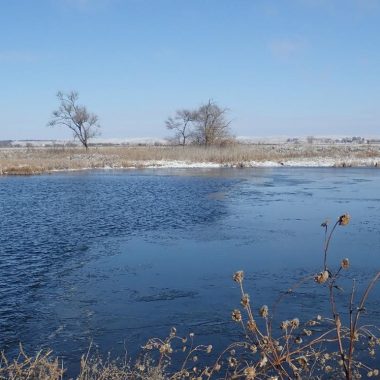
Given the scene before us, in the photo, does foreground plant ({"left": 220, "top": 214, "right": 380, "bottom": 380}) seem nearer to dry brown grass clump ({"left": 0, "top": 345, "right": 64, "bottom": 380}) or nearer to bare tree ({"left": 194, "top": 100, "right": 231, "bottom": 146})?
dry brown grass clump ({"left": 0, "top": 345, "right": 64, "bottom": 380})

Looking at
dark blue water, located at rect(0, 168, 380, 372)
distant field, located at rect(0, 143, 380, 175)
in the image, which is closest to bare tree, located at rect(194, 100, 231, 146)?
distant field, located at rect(0, 143, 380, 175)

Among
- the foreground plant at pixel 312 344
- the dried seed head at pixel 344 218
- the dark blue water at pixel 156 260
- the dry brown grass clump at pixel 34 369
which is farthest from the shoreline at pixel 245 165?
the dried seed head at pixel 344 218

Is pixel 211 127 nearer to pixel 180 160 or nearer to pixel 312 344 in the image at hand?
pixel 180 160

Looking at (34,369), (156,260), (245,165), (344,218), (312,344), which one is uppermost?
(344,218)

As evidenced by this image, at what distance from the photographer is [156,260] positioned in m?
10.1

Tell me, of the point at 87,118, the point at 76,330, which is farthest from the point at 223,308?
the point at 87,118

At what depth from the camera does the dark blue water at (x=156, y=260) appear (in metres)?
6.58

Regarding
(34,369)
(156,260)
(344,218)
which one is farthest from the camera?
(156,260)

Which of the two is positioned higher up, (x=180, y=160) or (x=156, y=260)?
(x=180, y=160)

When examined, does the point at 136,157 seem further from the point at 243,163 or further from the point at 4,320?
the point at 4,320

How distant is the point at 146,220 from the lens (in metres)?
14.9

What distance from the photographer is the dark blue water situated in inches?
259

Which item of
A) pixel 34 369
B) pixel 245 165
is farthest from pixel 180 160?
pixel 34 369

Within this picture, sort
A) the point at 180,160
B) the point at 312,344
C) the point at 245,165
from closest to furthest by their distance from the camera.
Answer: the point at 312,344 → the point at 245,165 → the point at 180,160
